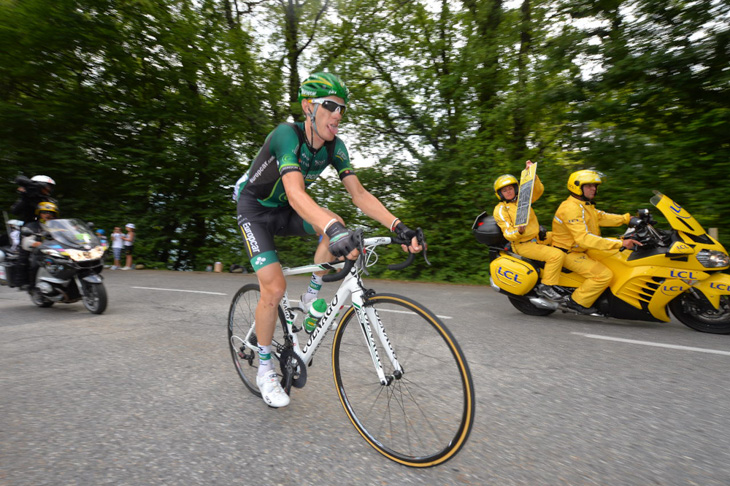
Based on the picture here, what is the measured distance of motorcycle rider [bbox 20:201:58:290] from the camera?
6723 millimetres

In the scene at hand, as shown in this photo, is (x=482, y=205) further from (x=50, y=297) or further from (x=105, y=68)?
(x=105, y=68)

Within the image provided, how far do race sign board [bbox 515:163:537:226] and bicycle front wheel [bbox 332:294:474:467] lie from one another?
382 centimetres

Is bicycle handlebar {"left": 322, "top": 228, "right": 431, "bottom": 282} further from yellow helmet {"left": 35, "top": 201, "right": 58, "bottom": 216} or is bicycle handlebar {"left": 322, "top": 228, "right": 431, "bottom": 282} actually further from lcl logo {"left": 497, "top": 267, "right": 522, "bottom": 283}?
yellow helmet {"left": 35, "top": 201, "right": 58, "bottom": 216}

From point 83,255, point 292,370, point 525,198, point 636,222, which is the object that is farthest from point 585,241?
point 83,255

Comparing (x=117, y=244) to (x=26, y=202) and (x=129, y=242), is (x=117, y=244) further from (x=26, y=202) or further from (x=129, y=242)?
(x=26, y=202)

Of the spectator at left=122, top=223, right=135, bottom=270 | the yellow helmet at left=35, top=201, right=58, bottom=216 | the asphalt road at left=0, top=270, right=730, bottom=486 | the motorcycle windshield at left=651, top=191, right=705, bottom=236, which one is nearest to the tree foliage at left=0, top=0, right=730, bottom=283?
the spectator at left=122, top=223, right=135, bottom=270

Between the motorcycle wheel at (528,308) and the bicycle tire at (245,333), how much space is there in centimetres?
396

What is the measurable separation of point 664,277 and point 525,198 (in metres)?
1.76

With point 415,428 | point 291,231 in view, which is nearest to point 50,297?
point 291,231

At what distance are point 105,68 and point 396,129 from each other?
9.65m

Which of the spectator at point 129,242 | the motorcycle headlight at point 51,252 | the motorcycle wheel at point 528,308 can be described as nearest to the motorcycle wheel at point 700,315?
the motorcycle wheel at point 528,308

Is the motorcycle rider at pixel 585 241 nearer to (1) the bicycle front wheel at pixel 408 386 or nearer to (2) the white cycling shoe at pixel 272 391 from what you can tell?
(1) the bicycle front wheel at pixel 408 386

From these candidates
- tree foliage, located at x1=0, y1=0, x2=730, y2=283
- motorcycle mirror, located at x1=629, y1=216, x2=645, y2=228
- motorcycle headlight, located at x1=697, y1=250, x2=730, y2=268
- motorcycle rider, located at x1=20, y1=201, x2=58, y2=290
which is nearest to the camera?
motorcycle headlight, located at x1=697, y1=250, x2=730, y2=268

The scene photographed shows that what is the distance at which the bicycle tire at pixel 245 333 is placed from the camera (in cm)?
338
